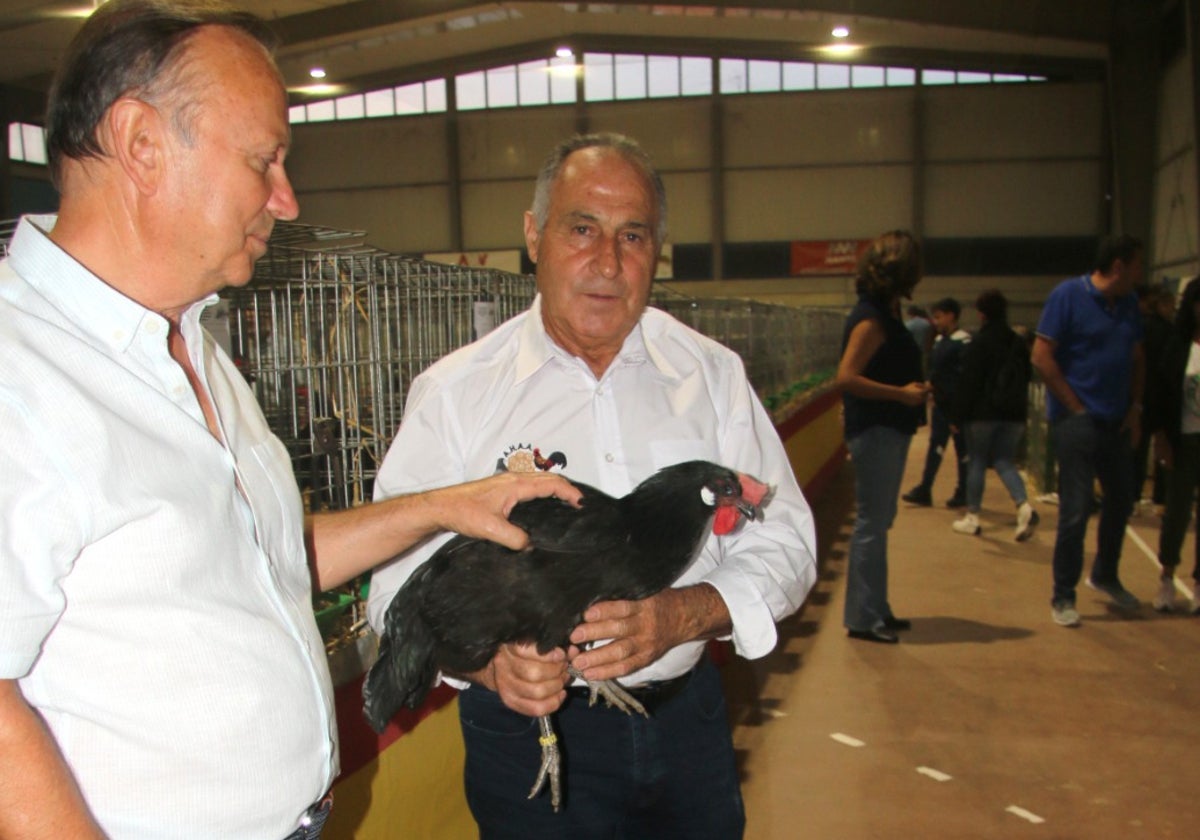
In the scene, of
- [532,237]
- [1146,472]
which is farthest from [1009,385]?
[532,237]

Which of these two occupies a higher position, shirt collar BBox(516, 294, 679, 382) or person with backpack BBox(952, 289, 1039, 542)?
shirt collar BBox(516, 294, 679, 382)

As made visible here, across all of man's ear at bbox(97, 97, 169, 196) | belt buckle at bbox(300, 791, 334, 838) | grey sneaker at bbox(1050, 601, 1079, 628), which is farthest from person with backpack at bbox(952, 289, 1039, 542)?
man's ear at bbox(97, 97, 169, 196)

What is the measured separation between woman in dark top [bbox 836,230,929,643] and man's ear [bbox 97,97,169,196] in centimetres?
361

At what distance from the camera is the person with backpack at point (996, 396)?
6.19 meters

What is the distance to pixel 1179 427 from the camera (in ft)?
15.3

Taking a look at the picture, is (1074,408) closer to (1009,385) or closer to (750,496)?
(1009,385)

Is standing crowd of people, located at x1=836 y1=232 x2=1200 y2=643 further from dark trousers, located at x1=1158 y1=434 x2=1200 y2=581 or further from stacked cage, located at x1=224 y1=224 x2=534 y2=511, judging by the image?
stacked cage, located at x1=224 y1=224 x2=534 y2=511

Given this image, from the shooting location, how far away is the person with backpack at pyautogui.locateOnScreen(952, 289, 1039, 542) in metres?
6.19

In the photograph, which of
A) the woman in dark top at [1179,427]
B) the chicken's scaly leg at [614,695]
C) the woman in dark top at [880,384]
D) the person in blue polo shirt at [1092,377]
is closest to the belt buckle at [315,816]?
the chicken's scaly leg at [614,695]

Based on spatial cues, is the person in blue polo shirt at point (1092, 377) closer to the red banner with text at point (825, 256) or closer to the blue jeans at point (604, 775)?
the blue jeans at point (604, 775)

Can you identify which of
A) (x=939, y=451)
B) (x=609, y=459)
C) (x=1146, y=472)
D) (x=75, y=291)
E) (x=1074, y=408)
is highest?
(x=75, y=291)

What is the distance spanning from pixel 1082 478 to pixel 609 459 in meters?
3.73

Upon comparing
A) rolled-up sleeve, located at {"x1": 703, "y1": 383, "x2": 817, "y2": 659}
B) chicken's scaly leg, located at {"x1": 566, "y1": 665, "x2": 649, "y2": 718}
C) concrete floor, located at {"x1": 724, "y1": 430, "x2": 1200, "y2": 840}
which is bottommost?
concrete floor, located at {"x1": 724, "y1": 430, "x2": 1200, "y2": 840}

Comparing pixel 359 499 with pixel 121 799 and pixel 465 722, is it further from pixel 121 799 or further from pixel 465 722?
pixel 121 799
